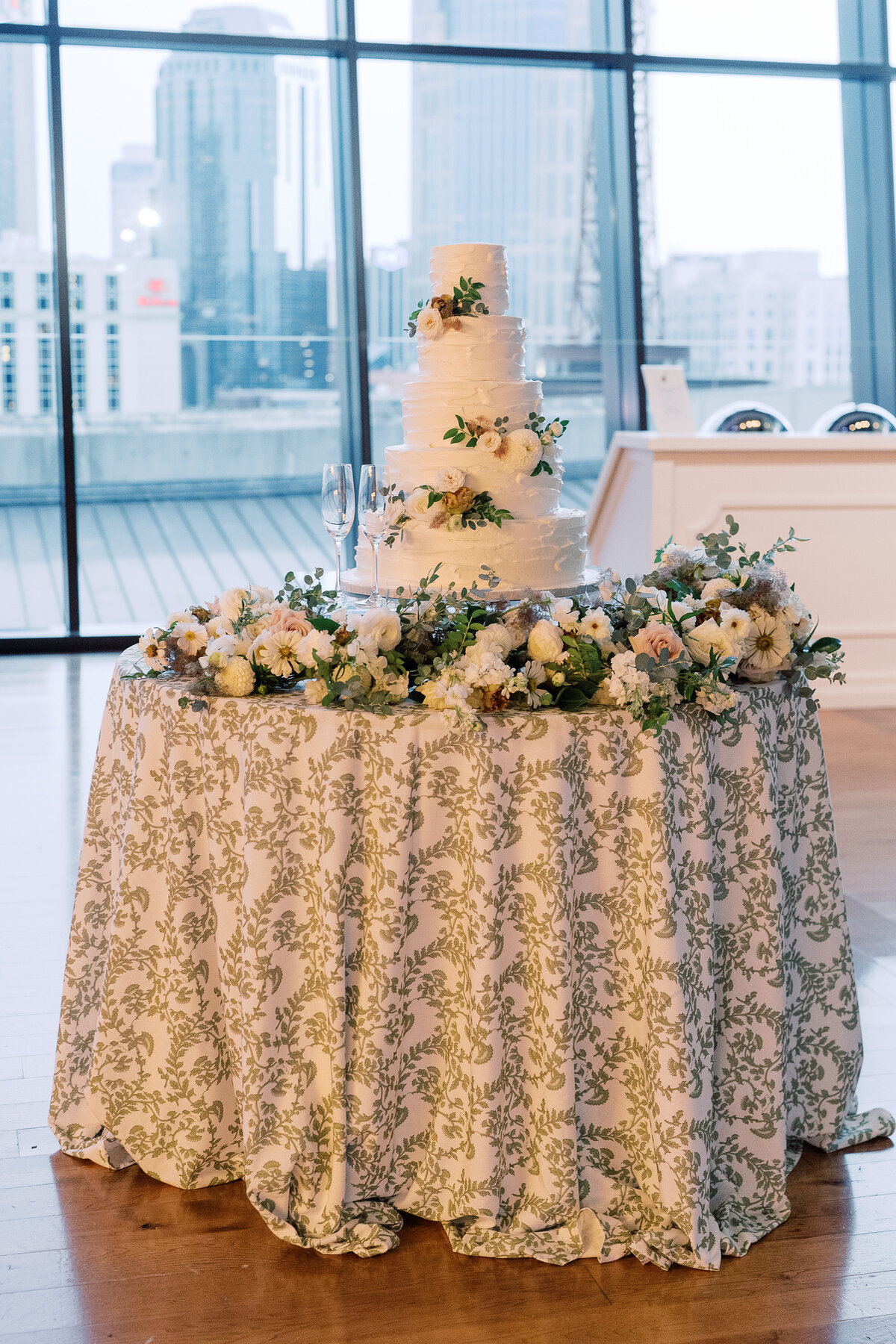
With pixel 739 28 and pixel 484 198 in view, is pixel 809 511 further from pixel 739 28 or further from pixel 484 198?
pixel 739 28

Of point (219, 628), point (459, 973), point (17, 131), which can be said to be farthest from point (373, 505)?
point (17, 131)

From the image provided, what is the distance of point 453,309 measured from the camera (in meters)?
2.83

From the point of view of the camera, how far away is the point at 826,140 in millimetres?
7020

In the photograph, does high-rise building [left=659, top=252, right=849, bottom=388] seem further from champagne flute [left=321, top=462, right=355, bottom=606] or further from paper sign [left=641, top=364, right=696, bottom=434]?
champagne flute [left=321, top=462, right=355, bottom=606]

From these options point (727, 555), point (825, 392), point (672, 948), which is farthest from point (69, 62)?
point (672, 948)

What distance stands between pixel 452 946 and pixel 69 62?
557 cm

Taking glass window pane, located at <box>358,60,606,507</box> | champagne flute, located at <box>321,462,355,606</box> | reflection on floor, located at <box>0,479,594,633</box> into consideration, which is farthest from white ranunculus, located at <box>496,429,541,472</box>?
glass window pane, located at <box>358,60,606,507</box>

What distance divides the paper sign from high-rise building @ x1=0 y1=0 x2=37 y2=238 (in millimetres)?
2942

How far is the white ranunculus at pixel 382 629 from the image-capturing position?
1.96 meters

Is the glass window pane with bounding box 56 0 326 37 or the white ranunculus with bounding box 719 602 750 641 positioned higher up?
the glass window pane with bounding box 56 0 326 37

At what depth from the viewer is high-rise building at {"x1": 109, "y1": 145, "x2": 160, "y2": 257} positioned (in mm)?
6371

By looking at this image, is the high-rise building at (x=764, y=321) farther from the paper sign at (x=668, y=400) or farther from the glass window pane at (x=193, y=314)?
the glass window pane at (x=193, y=314)

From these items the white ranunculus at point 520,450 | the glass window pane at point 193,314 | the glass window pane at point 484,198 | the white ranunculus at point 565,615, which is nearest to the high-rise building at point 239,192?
the glass window pane at point 193,314

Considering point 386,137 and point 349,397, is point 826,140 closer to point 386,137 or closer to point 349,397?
point 386,137
